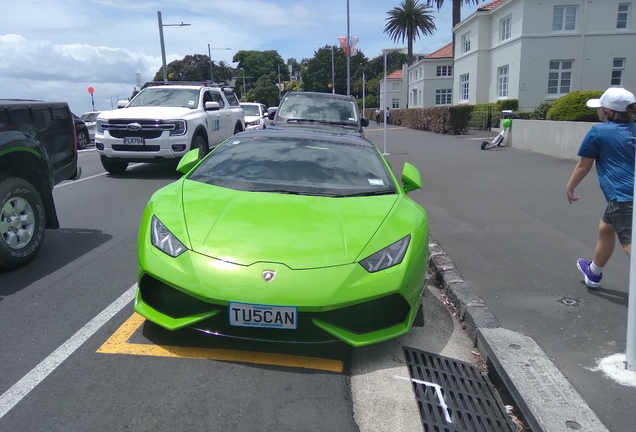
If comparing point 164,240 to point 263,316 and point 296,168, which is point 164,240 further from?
point 296,168

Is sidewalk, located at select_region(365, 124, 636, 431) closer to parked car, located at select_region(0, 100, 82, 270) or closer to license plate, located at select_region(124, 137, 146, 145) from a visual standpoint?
parked car, located at select_region(0, 100, 82, 270)

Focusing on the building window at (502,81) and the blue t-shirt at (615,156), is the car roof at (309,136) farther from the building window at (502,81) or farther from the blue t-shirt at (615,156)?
the building window at (502,81)

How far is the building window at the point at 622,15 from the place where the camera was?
28406 mm

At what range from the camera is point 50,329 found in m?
3.79

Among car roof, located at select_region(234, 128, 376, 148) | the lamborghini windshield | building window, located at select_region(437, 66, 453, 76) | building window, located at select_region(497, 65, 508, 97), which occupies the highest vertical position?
building window, located at select_region(437, 66, 453, 76)

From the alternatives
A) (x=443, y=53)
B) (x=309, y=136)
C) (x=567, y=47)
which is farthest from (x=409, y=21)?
(x=309, y=136)

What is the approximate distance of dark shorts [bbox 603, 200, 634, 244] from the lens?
405cm

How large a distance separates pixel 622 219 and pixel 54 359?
424 cm

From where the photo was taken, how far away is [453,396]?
322 centimetres

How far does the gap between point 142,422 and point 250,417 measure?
22.0 inches

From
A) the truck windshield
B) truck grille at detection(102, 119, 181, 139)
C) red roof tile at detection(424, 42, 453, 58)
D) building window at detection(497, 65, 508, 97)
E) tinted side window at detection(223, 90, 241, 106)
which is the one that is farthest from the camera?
red roof tile at detection(424, 42, 453, 58)

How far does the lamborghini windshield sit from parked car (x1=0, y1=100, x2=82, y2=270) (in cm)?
181

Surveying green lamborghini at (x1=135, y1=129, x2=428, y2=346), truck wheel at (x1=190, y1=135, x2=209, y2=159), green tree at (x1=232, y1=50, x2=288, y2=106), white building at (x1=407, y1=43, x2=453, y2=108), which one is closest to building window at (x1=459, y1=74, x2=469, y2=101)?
white building at (x1=407, y1=43, x2=453, y2=108)

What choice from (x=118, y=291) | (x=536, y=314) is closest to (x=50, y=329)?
(x=118, y=291)
